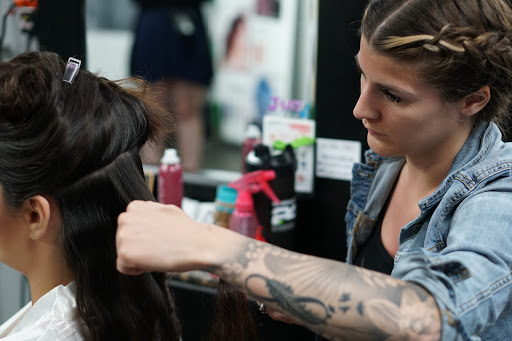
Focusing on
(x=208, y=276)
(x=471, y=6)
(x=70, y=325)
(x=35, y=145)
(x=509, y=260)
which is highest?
(x=471, y=6)

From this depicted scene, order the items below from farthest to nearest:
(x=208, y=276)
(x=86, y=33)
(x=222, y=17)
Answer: (x=222, y=17) → (x=86, y=33) → (x=208, y=276)

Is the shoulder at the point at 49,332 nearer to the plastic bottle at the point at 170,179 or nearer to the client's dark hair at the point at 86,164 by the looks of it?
the client's dark hair at the point at 86,164

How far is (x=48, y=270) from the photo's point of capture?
1455mm

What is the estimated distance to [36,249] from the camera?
4.73ft

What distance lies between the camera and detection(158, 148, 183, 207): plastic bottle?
2.52 meters

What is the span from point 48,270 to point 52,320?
14 cm

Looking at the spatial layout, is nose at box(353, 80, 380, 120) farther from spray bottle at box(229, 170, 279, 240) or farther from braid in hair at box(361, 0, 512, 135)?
spray bottle at box(229, 170, 279, 240)

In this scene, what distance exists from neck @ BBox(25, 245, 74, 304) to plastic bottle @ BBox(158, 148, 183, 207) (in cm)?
106

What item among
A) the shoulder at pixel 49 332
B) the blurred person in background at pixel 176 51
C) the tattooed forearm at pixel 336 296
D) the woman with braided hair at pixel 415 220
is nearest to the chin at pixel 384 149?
the woman with braided hair at pixel 415 220

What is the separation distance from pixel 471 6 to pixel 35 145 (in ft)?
3.34

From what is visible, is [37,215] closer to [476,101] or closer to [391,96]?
[391,96]

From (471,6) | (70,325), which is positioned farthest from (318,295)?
(471,6)

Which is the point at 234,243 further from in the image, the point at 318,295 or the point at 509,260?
the point at 509,260

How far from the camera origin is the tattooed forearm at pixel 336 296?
41.9 inches
